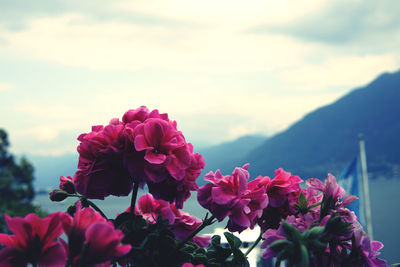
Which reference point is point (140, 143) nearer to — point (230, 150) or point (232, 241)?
point (232, 241)

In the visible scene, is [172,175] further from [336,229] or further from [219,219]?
[336,229]

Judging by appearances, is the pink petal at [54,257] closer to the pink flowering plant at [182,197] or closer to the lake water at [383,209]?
the pink flowering plant at [182,197]

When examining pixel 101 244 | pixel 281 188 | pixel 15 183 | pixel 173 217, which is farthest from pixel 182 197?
pixel 15 183

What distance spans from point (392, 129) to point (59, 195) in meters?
113

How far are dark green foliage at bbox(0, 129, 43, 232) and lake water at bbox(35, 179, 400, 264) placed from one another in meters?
9.32

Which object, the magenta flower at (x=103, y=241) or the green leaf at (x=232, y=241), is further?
the green leaf at (x=232, y=241)

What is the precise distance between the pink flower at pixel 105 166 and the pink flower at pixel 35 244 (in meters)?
0.21

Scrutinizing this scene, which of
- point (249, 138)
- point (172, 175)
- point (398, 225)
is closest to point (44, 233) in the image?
point (172, 175)

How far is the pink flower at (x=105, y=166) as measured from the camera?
877mm

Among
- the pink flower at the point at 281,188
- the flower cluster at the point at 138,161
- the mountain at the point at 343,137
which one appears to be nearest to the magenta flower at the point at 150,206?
the flower cluster at the point at 138,161

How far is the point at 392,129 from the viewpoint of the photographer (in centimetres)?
10519

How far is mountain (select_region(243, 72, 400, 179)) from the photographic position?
9538 cm

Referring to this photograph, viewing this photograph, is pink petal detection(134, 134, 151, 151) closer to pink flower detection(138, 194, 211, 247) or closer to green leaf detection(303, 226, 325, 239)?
pink flower detection(138, 194, 211, 247)

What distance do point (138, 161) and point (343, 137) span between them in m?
115
